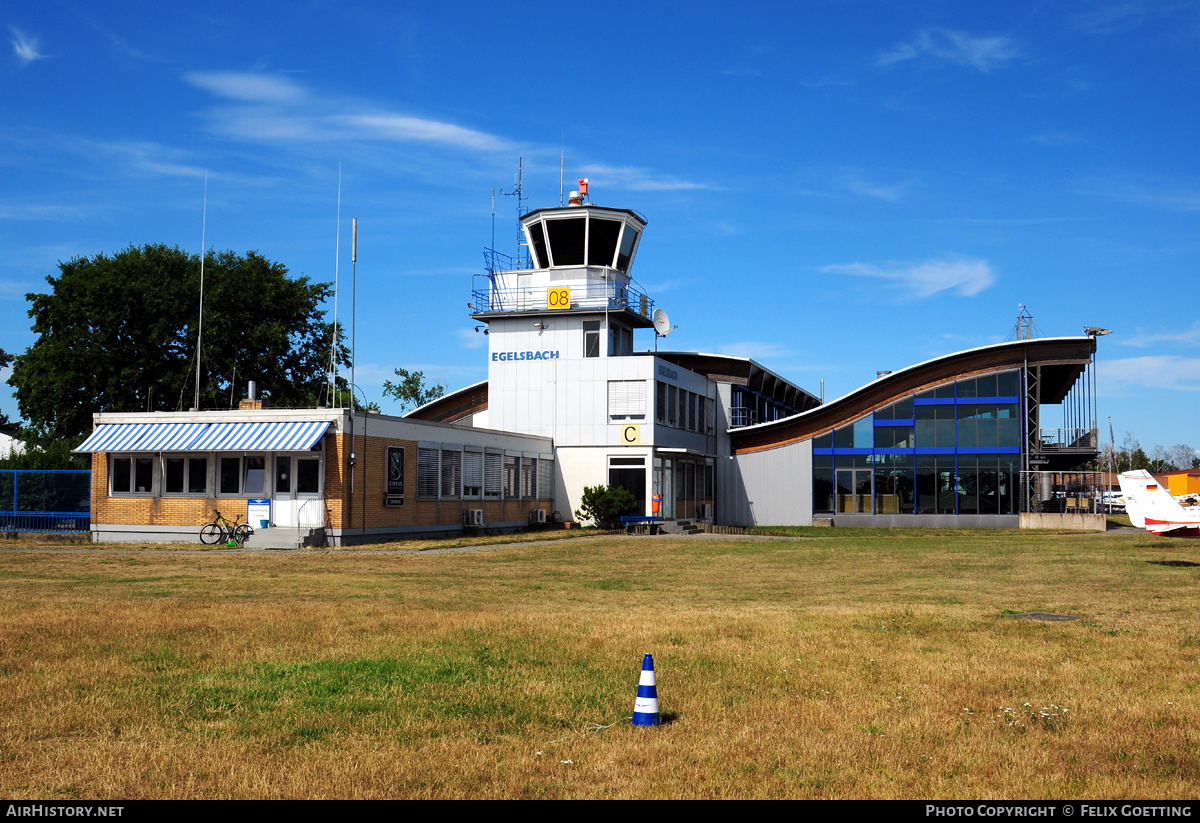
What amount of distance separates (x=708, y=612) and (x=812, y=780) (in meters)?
8.40

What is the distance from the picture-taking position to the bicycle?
30.6m

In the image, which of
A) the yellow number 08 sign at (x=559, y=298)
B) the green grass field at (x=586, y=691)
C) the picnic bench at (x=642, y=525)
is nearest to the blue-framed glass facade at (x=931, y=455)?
the picnic bench at (x=642, y=525)

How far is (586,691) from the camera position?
9.38 metres

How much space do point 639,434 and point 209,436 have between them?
1797cm

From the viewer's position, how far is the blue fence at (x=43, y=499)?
3509 cm

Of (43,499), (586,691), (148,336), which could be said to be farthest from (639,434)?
(586,691)

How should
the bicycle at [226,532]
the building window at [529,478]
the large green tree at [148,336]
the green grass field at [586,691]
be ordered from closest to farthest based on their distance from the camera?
1. the green grass field at [586,691]
2. the bicycle at [226,532]
3. the building window at [529,478]
4. the large green tree at [148,336]

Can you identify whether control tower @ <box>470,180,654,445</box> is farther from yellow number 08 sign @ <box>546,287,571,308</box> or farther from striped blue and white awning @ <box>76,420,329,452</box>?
striped blue and white awning @ <box>76,420,329,452</box>

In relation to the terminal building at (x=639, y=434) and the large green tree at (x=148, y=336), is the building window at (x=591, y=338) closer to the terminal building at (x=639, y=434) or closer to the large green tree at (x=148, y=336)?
the terminal building at (x=639, y=434)

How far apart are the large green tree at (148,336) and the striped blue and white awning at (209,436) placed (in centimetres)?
2017

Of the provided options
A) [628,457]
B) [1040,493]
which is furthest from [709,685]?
[1040,493]

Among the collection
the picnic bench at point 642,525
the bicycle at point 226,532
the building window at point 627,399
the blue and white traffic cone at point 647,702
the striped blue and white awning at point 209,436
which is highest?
the building window at point 627,399

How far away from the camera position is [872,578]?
71.5 ft
